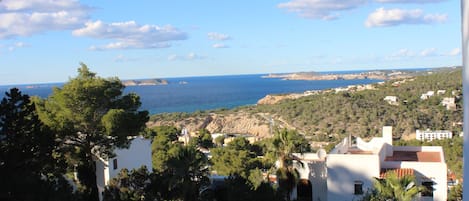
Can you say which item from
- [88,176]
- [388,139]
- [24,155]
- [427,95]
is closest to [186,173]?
[88,176]

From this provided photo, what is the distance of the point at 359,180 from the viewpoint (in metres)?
15.2

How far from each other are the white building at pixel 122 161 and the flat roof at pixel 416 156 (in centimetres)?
927

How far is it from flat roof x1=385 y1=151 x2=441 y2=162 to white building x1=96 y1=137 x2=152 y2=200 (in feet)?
30.4

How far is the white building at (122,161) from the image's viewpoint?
15856mm

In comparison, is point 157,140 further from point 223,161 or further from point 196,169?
point 196,169

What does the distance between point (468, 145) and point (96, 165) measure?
51.0 ft

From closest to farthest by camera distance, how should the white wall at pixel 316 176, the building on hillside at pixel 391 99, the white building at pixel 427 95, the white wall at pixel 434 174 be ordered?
the white wall at pixel 434 174 → the white wall at pixel 316 176 → the white building at pixel 427 95 → the building on hillside at pixel 391 99

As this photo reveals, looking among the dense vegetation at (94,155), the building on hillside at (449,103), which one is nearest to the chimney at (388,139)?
the dense vegetation at (94,155)

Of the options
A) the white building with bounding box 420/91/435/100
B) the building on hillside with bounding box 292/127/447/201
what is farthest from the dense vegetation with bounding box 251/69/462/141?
the building on hillside with bounding box 292/127/447/201

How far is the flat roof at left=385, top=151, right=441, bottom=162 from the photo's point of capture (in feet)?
56.5

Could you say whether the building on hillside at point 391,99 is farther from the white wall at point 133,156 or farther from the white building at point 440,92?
the white wall at point 133,156

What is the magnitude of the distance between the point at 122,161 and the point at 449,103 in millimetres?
49148

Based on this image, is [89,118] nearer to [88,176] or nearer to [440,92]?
[88,176]

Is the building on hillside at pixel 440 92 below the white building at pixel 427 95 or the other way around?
the other way around
